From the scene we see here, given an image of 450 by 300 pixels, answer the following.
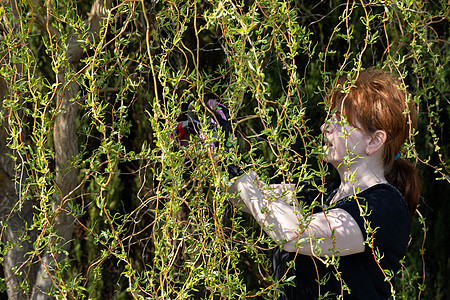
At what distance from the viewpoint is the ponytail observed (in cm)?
194

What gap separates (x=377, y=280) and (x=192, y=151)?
0.73 meters

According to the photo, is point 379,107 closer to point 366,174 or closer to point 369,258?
point 366,174

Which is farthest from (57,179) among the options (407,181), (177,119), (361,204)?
(407,181)

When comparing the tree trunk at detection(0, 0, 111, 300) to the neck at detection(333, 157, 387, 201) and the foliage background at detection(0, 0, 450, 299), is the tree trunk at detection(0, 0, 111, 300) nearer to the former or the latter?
the foliage background at detection(0, 0, 450, 299)

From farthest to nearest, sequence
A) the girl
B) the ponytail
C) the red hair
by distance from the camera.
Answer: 1. the ponytail
2. the red hair
3. the girl

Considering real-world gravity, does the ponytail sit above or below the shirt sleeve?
below

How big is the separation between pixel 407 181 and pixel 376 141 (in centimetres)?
26

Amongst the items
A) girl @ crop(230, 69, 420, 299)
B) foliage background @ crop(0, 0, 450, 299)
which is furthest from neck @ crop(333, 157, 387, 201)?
foliage background @ crop(0, 0, 450, 299)

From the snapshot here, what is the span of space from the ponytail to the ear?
0.76ft

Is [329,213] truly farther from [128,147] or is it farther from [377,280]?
[128,147]

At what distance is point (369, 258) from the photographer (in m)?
1.77

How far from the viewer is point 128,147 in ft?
9.43

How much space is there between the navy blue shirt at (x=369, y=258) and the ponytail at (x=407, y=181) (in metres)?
0.18

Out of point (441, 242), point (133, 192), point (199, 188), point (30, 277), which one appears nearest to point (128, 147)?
point (133, 192)
